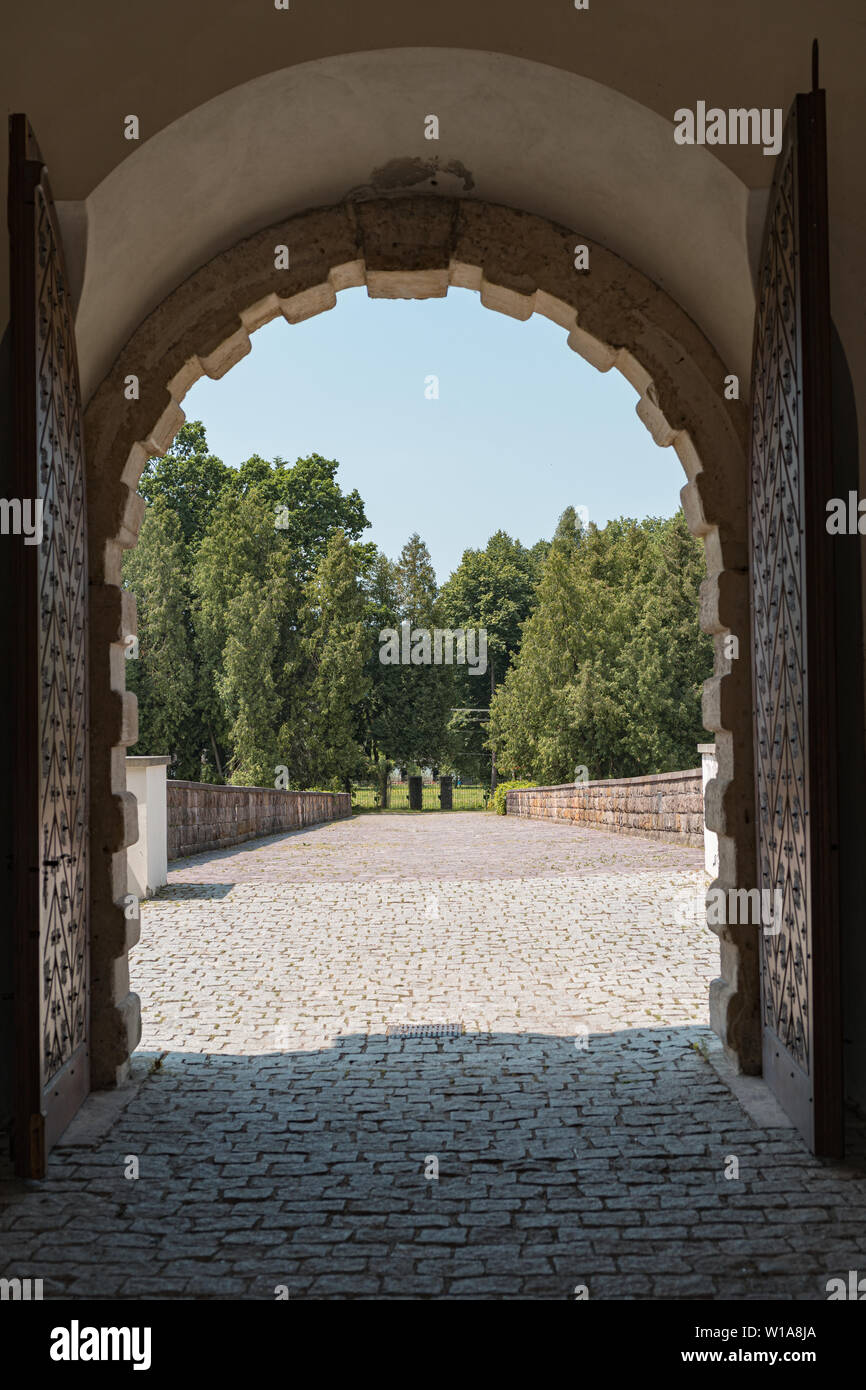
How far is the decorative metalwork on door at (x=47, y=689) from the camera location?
3725 millimetres

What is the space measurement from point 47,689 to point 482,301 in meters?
2.87

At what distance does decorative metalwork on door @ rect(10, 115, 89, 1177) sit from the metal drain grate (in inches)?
65.3

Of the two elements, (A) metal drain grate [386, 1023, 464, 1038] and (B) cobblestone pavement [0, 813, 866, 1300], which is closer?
(B) cobblestone pavement [0, 813, 866, 1300]

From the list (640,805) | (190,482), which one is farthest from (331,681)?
(640,805)

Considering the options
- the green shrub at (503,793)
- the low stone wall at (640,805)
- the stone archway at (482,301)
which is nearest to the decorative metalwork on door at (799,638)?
the stone archway at (482,301)

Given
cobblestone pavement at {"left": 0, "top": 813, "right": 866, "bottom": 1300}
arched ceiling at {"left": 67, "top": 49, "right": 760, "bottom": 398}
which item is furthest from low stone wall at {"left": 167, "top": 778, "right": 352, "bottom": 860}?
arched ceiling at {"left": 67, "top": 49, "right": 760, "bottom": 398}

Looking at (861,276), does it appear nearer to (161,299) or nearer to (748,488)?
(748,488)

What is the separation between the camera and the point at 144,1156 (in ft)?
13.4

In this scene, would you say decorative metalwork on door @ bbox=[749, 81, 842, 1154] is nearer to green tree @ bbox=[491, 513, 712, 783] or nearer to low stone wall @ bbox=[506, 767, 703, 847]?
low stone wall @ bbox=[506, 767, 703, 847]

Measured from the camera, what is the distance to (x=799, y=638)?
4.07 meters

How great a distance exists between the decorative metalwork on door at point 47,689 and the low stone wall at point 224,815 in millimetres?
9079

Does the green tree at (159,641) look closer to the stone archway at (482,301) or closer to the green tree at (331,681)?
the green tree at (331,681)

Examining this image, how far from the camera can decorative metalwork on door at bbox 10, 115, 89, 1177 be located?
3725 mm
